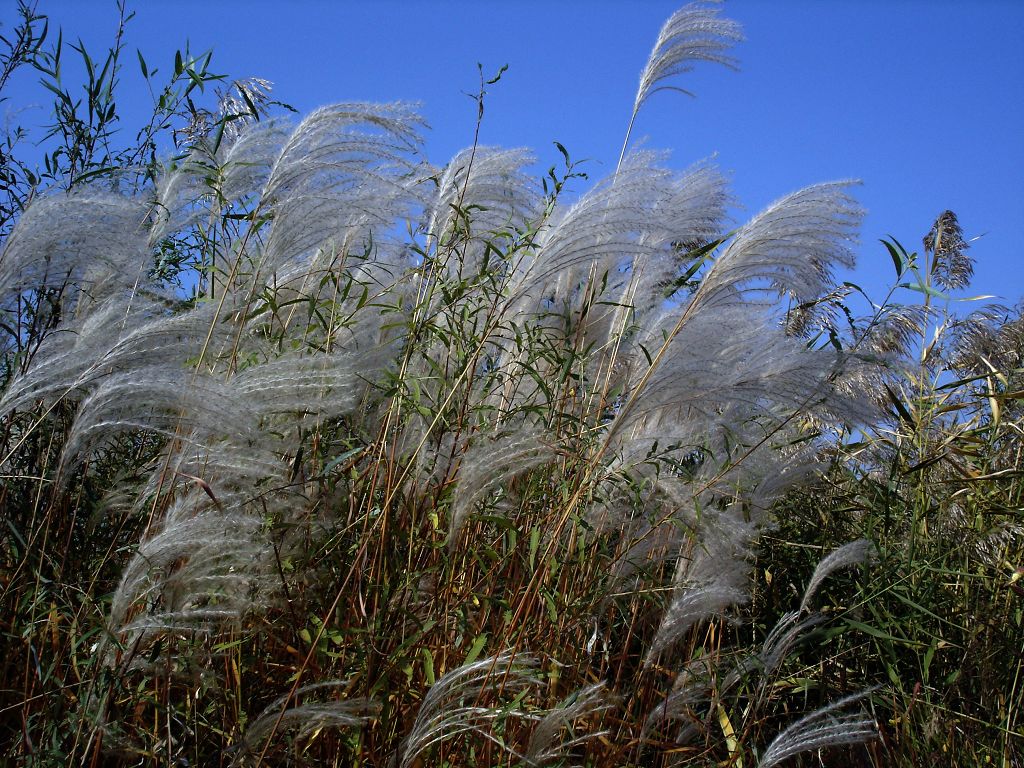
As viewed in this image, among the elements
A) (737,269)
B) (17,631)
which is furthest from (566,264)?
(17,631)

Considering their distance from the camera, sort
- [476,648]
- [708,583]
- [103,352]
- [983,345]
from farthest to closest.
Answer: [983,345] < [708,583] < [476,648] < [103,352]

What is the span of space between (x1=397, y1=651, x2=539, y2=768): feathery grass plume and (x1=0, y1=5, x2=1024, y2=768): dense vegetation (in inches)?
0.7

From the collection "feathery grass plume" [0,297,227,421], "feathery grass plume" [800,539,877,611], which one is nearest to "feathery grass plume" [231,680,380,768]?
"feathery grass plume" [0,297,227,421]

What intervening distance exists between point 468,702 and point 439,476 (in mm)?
683

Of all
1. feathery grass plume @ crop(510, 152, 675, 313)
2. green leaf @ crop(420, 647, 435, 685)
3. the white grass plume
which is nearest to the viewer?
the white grass plume

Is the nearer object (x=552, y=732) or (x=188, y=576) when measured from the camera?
(x=188, y=576)

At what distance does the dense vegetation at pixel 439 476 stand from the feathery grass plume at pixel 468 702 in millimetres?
18

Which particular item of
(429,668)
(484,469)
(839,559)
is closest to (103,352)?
(484,469)

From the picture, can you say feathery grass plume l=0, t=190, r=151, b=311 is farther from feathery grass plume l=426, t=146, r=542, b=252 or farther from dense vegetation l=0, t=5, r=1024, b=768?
feathery grass plume l=426, t=146, r=542, b=252

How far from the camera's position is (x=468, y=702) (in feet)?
7.82

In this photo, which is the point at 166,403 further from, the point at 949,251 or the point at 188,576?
the point at 949,251

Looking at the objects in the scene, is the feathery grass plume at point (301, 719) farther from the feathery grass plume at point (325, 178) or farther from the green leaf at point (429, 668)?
the feathery grass plume at point (325, 178)

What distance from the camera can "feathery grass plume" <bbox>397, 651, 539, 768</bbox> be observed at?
77.8 inches

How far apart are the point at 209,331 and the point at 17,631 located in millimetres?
970
